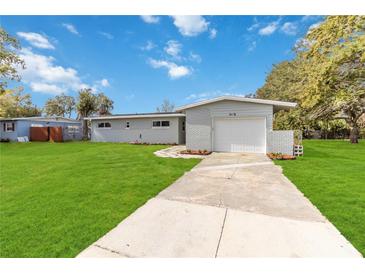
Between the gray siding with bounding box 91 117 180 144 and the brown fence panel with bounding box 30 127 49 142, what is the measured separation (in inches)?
218

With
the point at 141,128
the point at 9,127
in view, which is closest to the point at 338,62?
the point at 141,128

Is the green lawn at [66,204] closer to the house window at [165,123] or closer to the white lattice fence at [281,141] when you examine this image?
the white lattice fence at [281,141]

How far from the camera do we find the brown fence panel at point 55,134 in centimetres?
1975

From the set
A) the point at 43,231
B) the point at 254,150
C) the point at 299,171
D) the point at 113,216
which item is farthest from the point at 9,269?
the point at 254,150

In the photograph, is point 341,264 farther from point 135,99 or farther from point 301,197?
point 135,99

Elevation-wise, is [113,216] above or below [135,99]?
below

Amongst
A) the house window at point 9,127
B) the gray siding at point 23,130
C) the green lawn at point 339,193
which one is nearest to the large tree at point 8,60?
the gray siding at point 23,130

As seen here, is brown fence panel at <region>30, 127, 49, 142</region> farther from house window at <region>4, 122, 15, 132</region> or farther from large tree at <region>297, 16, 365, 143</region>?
large tree at <region>297, 16, 365, 143</region>

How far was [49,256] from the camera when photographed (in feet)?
7.13

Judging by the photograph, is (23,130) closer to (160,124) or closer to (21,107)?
(160,124)

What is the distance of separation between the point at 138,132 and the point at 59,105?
32.0 m

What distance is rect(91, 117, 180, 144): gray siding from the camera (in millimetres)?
16094

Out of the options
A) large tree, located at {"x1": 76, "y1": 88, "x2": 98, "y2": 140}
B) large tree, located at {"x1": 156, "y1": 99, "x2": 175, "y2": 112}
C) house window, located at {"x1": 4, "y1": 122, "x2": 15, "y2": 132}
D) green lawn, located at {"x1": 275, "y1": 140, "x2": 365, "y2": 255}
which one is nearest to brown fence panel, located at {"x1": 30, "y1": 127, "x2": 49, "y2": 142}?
house window, located at {"x1": 4, "y1": 122, "x2": 15, "y2": 132}

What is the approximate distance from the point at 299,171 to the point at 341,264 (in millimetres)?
4684
